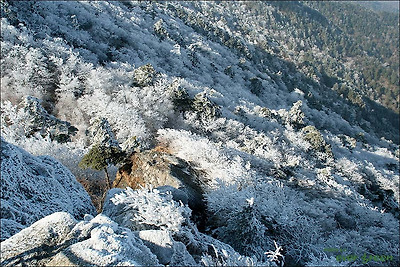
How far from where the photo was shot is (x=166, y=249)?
18.8 ft

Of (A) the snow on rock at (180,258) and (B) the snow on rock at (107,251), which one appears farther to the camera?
(A) the snow on rock at (180,258)

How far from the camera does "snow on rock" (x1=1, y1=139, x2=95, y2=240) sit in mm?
6863

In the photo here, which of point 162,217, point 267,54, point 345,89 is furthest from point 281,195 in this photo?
point 345,89

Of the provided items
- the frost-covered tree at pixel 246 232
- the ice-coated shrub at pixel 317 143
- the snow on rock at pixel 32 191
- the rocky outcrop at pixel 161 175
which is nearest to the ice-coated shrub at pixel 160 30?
the ice-coated shrub at pixel 317 143

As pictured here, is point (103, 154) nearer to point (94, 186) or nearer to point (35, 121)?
point (94, 186)

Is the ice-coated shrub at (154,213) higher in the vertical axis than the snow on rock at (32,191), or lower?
higher

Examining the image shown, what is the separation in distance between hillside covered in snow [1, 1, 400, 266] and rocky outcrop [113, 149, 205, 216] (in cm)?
8

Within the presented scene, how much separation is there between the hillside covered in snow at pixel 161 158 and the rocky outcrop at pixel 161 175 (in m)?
0.08

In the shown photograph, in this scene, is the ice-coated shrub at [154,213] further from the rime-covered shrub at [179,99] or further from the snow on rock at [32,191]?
the rime-covered shrub at [179,99]

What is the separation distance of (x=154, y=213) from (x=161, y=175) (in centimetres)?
570

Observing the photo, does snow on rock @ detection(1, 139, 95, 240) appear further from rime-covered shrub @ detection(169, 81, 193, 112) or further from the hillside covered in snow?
rime-covered shrub @ detection(169, 81, 193, 112)

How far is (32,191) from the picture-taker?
26.4ft

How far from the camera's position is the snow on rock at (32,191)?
22.5ft

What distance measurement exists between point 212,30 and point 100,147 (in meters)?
81.0
